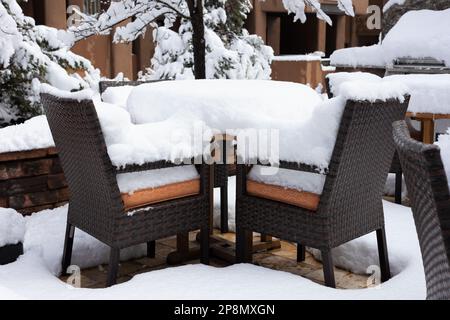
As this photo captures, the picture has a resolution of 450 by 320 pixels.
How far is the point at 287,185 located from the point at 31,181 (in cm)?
205

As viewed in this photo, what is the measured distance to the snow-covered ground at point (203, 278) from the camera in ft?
8.97

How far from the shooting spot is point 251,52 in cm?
987

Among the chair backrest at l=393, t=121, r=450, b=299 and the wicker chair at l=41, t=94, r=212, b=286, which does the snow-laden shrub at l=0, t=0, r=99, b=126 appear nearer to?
the wicker chair at l=41, t=94, r=212, b=286

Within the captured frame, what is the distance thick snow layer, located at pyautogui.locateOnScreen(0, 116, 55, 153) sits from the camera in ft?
13.4

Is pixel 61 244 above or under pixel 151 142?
under

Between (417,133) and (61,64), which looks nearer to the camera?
(417,133)

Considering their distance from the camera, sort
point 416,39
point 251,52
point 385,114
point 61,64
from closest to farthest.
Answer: point 385,114
point 61,64
point 416,39
point 251,52

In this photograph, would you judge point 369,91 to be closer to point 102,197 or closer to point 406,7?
point 102,197

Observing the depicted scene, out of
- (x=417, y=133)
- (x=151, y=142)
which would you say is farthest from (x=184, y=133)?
(x=417, y=133)

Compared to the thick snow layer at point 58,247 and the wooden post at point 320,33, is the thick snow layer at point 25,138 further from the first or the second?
the wooden post at point 320,33

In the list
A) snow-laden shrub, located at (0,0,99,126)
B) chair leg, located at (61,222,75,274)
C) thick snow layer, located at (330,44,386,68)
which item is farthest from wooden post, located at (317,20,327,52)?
chair leg, located at (61,222,75,274)

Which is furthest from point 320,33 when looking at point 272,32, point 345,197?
point 345,197

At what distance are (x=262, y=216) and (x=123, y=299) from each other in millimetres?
862
